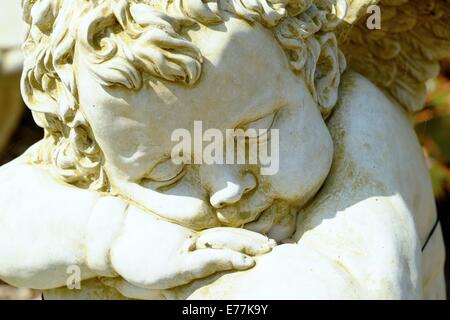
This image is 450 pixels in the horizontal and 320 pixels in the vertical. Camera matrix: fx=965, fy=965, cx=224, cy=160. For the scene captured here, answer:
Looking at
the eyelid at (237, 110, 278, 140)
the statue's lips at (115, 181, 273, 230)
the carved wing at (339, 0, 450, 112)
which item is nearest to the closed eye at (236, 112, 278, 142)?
the eyelid at (237, 110, 278, 140)

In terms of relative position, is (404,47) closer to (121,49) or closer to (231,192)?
(231,192)

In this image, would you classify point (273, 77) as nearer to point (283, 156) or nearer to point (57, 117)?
point (283, 156)

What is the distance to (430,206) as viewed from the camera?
1.83 meters

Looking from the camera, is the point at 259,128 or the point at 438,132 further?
the point at 438,132

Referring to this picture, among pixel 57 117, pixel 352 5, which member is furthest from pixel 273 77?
pixel 57 117

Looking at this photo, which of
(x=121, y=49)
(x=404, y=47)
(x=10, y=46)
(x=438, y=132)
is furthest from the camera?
(x=438, y=132)

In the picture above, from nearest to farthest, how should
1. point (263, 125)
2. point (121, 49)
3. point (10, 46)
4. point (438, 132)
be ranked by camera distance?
point (121, 49), point (263, 125), point (10, 46), point (438, 132)

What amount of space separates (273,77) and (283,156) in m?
0.13

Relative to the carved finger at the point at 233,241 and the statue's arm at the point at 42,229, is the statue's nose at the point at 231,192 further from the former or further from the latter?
the statue's arm at the point at 42,229

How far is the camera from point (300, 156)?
1.49 metres

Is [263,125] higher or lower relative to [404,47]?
higher

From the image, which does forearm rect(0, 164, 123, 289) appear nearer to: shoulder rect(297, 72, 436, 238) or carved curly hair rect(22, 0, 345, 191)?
carved curly hair rect(22, 0, 345, 191)

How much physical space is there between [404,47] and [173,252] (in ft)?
2.15

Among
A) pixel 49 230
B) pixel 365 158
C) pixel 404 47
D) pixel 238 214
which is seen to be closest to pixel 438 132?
pixel 404 47
